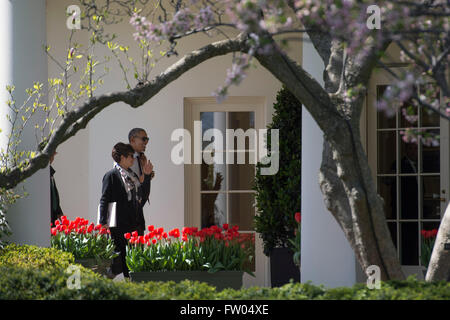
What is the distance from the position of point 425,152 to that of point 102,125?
4329 mm

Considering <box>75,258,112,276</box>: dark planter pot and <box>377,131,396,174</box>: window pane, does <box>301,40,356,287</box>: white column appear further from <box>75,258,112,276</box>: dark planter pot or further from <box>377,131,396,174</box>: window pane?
<box>377,131,396,174</box>: window pane

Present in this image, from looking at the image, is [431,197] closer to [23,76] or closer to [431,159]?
[431,159]

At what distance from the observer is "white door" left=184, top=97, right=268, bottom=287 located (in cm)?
1015

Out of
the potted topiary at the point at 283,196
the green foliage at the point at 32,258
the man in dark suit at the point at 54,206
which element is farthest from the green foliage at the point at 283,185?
the green foliage at the point at 32,258

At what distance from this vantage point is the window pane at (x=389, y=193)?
30.3 ft

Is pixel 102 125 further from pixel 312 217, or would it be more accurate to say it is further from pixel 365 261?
pixel 365 261

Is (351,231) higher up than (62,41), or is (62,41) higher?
(62,41)

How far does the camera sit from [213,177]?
1024 centimetres

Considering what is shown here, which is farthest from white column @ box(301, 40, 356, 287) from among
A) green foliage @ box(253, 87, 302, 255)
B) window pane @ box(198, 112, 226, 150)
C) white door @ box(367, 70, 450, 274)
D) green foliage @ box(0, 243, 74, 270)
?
window pane @ box(198, 112, 226, 150)

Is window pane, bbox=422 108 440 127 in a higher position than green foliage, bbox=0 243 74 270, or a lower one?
higher

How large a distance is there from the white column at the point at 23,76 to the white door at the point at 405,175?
13.9 ft

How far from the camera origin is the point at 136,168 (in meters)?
9.57

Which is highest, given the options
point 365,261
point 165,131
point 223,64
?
point 223,64

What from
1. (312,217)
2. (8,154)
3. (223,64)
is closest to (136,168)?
(223,64)
